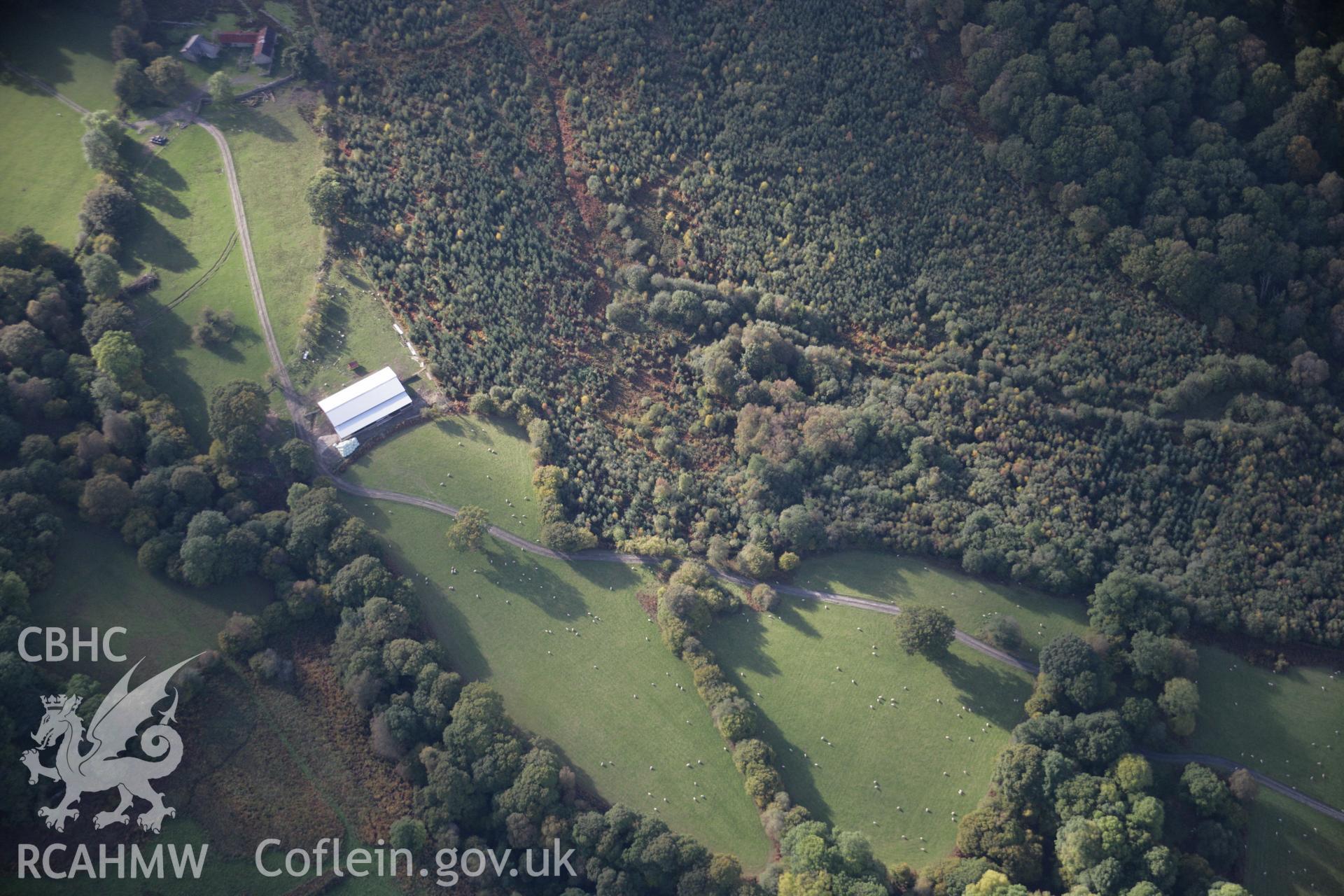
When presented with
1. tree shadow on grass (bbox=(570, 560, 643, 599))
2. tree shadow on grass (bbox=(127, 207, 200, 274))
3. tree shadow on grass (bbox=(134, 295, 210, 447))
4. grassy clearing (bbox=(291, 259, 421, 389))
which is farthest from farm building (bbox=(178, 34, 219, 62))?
tree shadow on grass (bbox=(570, 560, 643, 599))

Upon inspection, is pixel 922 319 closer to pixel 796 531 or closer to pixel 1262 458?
pixel 796 531

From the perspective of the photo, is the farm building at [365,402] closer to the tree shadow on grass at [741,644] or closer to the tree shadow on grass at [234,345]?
the tree shadow on grass at [234,345]

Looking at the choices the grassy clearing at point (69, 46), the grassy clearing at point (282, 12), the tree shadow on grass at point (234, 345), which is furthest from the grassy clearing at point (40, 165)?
the grassy clearing at point (282, 12)

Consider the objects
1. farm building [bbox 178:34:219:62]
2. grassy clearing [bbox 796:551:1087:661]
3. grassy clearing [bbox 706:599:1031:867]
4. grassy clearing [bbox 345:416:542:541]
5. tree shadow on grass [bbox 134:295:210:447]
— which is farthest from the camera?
farm building [bbox 178:34:219:62]

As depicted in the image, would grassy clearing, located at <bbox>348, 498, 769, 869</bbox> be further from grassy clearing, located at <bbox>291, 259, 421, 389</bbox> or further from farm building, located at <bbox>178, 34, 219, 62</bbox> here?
farm building, located at <bbox>178, 34, 219, 62</bbox>

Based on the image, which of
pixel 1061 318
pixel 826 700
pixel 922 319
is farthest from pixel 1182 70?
pixel 826 700

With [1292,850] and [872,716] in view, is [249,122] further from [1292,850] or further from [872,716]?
[1292,850]

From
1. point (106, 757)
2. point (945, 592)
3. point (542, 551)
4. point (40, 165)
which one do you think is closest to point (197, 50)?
point (40, 165)
